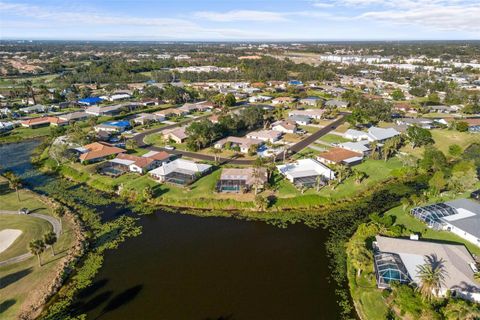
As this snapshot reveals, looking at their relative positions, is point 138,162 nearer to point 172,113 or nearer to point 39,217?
point 39,217

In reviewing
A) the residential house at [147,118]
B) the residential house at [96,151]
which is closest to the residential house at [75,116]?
the residential house at [147,118]

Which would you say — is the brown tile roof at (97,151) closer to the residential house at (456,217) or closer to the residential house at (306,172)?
the residential house at (306,172)

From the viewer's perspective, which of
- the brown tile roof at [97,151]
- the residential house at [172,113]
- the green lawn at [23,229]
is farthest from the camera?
the residential house at [172,113]

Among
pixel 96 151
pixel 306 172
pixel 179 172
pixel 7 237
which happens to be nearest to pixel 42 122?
pixel 96 151

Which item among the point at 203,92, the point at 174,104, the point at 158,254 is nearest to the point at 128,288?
the point at 158,254

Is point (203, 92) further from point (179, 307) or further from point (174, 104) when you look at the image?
point (179, 307)

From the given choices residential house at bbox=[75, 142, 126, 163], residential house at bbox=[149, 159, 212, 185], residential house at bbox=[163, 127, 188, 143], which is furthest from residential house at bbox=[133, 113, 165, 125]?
residential house at bbox=[149, 159, 212, 185]

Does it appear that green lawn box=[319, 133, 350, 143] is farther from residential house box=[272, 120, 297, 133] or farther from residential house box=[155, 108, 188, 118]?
residential house box=[155, 108, 188, 118]
